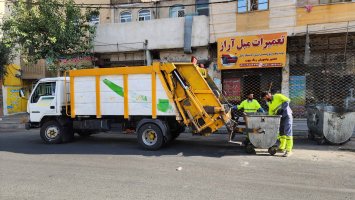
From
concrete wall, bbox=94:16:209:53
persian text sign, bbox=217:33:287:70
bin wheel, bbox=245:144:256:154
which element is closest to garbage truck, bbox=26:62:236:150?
bin wheel, bbox=245:144:256:154

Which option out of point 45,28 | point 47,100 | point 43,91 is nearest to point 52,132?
point 47,100

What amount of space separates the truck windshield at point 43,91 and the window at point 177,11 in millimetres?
8933

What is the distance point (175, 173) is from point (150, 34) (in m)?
11.3

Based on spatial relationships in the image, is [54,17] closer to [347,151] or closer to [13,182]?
[13,182]

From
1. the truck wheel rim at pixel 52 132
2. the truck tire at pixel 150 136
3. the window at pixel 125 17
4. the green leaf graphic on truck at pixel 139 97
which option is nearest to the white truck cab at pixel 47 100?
the truck wheel rim at pixel 52 132

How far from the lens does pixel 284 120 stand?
7805 mm

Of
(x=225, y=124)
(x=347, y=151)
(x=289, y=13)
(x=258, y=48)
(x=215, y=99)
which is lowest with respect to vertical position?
(x=347, y=151)

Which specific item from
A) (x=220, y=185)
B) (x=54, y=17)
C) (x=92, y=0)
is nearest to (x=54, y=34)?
(x=54, y=17)

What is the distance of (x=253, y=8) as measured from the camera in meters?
14.5

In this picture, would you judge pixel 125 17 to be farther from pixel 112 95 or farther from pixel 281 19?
pixel 112 95

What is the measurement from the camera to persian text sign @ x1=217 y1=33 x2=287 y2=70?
13688mm

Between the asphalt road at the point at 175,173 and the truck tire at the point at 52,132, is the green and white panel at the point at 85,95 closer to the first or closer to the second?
the truck tire at the point at 52,132

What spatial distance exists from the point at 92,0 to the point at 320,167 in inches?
652

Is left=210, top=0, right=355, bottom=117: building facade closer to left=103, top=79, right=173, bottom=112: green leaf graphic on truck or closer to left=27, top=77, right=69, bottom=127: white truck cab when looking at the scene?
left=103, top=79, right=173, bottom=112: green leaf graphic on truck
